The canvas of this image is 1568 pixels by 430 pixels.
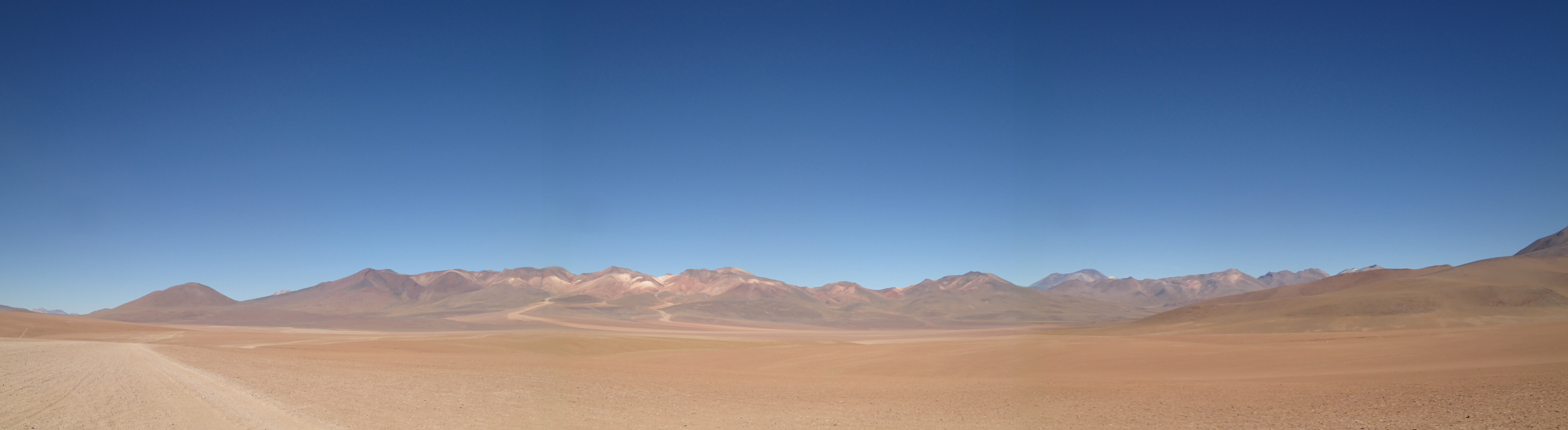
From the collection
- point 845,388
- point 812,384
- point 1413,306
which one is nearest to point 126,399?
point 812,384

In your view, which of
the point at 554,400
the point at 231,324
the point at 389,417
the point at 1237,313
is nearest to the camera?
the point at 389,417

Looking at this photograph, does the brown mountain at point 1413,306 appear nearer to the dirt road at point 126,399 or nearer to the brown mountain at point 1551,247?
the brown mountain at point 1551,247

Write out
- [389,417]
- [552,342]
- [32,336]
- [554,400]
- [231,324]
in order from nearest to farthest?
[389,417]
[554,400]
[552,342]
[32,336]
[231,324]

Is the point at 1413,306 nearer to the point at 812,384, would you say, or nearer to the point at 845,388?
the point at 812,384

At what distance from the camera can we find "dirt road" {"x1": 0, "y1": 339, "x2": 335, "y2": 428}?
1448 cm

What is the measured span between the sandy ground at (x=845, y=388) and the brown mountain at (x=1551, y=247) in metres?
110

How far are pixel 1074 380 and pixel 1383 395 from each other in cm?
839

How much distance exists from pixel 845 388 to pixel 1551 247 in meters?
159

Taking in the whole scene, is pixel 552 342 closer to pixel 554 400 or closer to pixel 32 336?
pixel 554 400

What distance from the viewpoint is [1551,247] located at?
404ft

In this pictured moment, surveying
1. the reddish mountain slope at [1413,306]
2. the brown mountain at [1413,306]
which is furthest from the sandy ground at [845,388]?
the reddish mountain slope at [1413,306]

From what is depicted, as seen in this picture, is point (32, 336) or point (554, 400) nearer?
point (554, 400)

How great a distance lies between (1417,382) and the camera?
17.2 metres

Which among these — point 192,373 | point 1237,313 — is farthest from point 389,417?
point 1237,313
